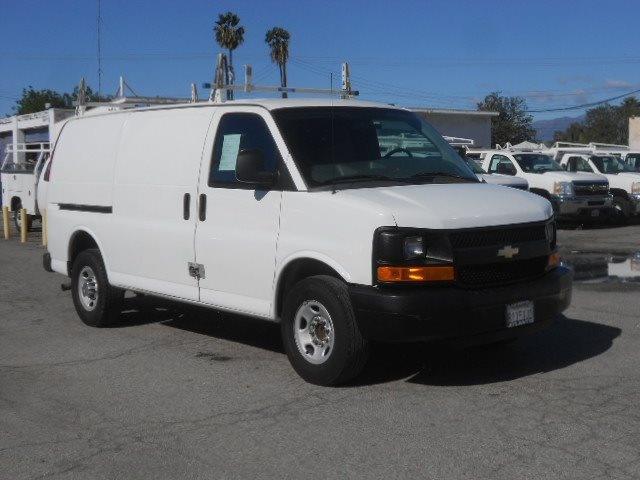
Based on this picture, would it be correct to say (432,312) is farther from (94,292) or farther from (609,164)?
(609,164)

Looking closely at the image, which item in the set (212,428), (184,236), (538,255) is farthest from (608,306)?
(212,428)

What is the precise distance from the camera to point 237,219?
282 inches

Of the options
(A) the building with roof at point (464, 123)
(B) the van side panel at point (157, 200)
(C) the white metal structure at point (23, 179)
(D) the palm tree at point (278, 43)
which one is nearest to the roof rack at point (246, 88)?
(B) the van side panel at point (157, 200)

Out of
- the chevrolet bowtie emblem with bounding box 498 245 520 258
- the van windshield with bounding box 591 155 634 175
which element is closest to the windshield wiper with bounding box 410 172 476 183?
the chevrolet bowtie emblem with bounding box 498 245 520 258

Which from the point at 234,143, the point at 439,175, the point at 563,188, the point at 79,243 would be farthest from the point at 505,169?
the point at 234,143

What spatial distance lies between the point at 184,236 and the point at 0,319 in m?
3.43

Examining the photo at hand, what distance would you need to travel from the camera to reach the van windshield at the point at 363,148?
22.5 ft

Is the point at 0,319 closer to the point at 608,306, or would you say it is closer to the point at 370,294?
the point at 370,294

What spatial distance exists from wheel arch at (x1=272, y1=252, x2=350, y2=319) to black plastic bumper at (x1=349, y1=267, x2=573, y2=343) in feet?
1.07

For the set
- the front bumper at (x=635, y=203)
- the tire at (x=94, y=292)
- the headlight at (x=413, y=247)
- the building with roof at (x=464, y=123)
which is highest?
the building with roof at (x=464, y=123)

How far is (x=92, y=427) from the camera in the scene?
18.9 ft

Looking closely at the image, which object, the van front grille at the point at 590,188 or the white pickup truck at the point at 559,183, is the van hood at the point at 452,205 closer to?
the white pickup truck at the point at 559,183

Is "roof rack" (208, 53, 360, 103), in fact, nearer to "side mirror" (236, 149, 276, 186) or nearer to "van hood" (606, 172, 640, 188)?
"side mirror" (236, 149, 276, 186)

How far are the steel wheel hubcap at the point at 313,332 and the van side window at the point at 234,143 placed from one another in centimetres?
118
